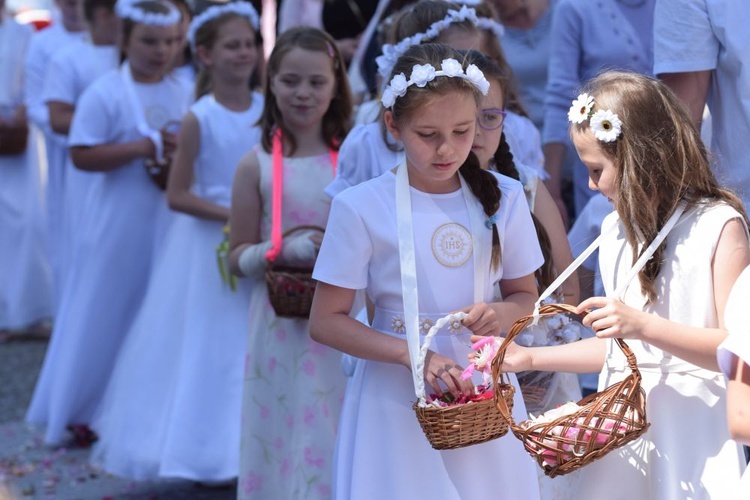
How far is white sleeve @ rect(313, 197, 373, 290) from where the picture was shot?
10.5 ft

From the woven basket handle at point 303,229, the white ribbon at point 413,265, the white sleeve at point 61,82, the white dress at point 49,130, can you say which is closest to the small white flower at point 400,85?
the white ribbon at point 413,265

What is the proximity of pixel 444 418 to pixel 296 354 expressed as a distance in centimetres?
177

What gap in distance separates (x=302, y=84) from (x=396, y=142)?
2.37 ft

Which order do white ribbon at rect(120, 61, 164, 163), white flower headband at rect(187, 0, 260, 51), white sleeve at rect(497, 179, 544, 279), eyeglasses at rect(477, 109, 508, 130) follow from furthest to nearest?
white ribbon at rect(120, 61, 164, 163) < white flower headband at rect(187, 0, 260, 51) < eyeglasses at rect(477, 109, 508, 130) < white sleeve at rect(497, 179, 544, 279)

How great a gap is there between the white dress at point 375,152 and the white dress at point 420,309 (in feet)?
2.43

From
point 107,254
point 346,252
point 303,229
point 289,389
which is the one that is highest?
point 346,252

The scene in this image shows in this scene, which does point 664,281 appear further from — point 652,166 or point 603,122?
point 603,122

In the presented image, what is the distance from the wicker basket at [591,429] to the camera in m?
2.66

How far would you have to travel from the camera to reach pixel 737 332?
7.32 ft

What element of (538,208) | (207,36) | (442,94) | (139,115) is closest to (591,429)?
(442,94)

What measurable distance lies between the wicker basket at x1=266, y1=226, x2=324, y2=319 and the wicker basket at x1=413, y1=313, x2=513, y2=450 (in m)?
1.30

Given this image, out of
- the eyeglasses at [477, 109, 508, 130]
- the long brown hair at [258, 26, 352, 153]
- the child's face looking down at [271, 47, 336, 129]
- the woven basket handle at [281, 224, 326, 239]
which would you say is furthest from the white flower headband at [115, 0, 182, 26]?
the eyeglasses at [477, 109, 508, 130]

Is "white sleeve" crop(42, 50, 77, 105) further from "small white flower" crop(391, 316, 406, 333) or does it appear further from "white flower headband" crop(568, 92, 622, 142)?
"white flower headband" crop(568, 92, 622, 142)

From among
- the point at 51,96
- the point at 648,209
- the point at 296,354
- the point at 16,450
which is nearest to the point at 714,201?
the point at 648,209
